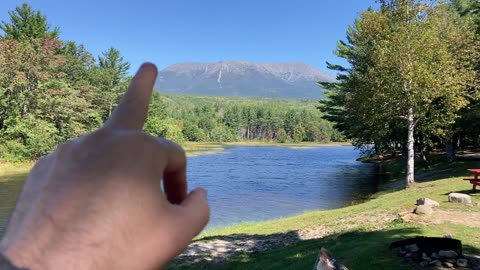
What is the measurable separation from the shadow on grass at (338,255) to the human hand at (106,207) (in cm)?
722

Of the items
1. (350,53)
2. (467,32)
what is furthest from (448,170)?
(350,53)

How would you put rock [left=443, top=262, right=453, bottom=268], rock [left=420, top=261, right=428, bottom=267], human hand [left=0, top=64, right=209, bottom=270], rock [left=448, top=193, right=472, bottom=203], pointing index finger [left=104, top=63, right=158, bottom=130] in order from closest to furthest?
human hand [left=0, top=64, right=209, bottom=270] → pointing index finger [left=104, top=63, right=158, bottom=130] → rock [left=443, top=262, right=453, bottom=268] → rock [left=420, top=261, right=428, bottom=267] → rock [left=448, top=193, right=472, bottom=203]

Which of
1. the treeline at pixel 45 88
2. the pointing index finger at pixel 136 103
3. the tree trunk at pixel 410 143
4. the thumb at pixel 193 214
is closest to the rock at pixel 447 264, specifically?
the thumb at pixel 193 214

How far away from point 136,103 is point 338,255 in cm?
837

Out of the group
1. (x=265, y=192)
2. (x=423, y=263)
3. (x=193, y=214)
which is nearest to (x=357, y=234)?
(x=423, y=263)

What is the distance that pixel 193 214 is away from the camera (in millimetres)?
1012

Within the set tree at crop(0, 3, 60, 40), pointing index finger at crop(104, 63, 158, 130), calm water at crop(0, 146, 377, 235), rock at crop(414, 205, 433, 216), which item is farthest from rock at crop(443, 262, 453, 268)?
tree at crop(0, 3, 60, 40)

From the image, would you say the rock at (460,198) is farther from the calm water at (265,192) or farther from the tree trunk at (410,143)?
the tree trunk at (410,143)

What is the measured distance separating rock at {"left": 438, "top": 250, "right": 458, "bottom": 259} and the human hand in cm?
745

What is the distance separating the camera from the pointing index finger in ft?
3.23

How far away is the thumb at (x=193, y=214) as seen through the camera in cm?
98

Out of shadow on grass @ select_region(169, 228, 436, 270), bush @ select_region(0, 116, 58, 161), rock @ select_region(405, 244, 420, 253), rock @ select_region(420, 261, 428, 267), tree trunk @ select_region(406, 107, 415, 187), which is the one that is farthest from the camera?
bush @ select_region(0, 116, 58, 161)

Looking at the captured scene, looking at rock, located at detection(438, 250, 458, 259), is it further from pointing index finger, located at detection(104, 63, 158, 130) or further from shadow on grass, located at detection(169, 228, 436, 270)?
pointing index finger, located at detection(104, 63, 158, 130)

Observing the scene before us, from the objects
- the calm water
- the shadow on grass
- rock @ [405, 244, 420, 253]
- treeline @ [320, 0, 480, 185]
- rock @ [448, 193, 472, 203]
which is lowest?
the calm water
